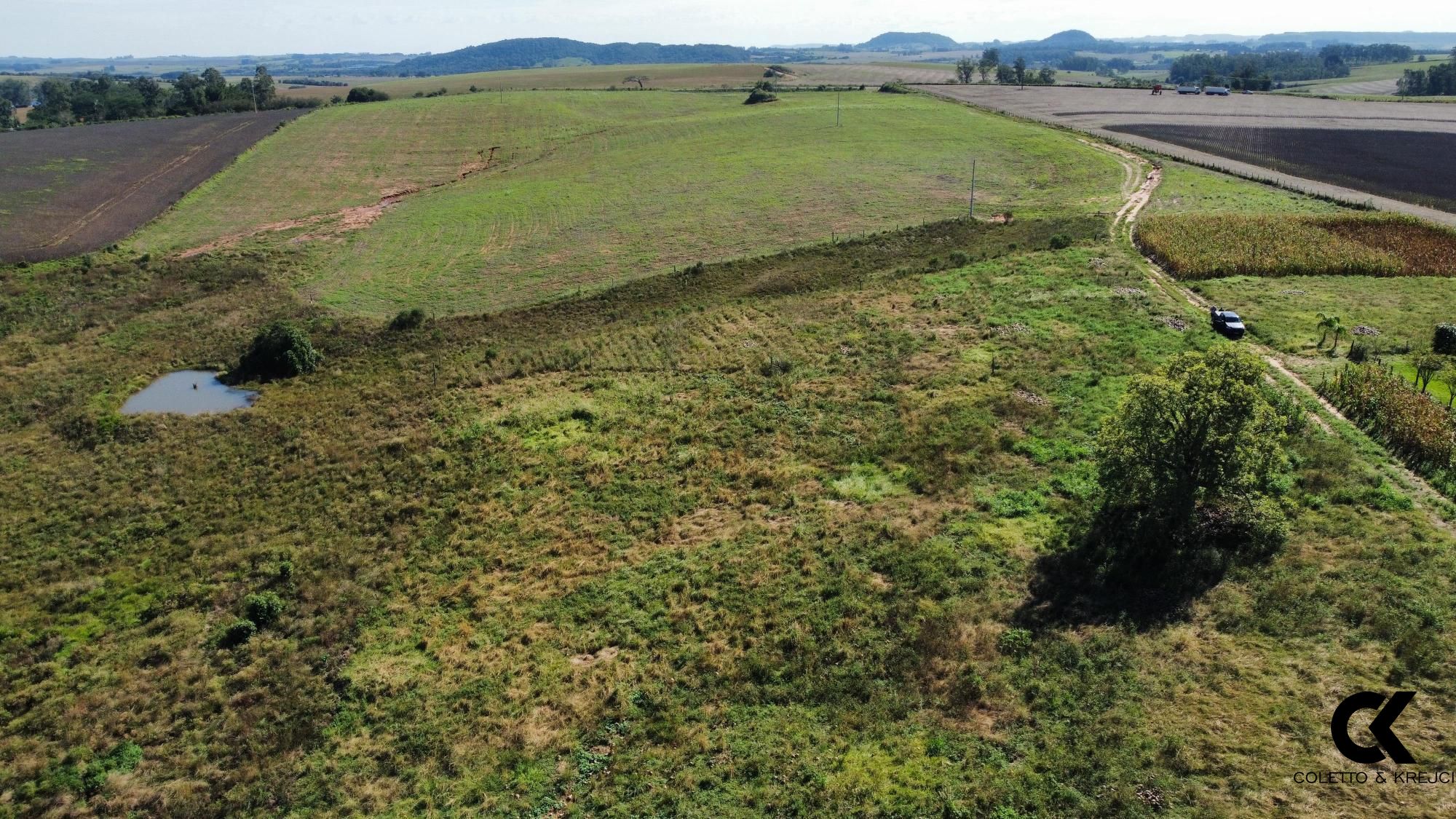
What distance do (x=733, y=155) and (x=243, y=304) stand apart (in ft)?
196

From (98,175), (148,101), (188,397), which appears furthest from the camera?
(148,101)

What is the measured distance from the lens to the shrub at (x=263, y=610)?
24.8m

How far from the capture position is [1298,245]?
→ 5059 cm

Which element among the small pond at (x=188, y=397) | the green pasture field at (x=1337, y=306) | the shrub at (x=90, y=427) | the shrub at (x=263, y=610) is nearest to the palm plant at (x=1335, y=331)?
the green pasture field at (x=1337, y=306)

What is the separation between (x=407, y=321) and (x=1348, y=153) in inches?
4027

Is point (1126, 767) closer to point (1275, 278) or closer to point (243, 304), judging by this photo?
point (1275, 278)

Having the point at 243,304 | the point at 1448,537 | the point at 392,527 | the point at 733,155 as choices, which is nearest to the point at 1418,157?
the point at 733,155

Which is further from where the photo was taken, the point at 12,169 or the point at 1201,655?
the point at 12,169

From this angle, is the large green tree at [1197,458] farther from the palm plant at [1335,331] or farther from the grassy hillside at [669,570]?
the palm plant at [1335,331]

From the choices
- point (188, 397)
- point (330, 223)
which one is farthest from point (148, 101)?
point (188, 397)

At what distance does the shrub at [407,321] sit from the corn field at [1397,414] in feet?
163

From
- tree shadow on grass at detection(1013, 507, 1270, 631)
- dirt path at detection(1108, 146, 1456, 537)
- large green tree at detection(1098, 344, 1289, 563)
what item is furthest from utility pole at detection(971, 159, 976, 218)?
tree shadow on grass at detection(1013, 507, 1270, 631)

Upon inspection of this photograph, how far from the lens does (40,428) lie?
37156 mm

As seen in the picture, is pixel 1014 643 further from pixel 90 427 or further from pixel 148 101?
pixel 148 101
